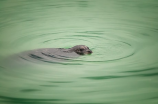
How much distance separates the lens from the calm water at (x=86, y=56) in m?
2.63

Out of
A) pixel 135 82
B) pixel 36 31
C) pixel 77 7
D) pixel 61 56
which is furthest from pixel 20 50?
pixel 77 7

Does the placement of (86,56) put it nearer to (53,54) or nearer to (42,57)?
(53,54)

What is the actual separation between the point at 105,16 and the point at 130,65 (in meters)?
3.12

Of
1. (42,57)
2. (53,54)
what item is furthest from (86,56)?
(42,57)

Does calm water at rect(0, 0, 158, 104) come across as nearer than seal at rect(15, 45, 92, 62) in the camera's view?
Yes

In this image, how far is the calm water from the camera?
2.63 metres

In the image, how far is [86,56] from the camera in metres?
3.57

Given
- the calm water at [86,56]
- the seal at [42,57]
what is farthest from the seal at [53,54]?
the calm water at [86,56]

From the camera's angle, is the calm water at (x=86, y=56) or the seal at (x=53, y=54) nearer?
the calm water at (x=86, y=56)

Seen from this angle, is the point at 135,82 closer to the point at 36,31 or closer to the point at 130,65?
the point at 130,65

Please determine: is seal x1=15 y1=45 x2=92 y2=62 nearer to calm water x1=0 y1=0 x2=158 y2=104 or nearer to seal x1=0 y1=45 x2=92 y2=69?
seal x1=0 y1=45 x2=92 y2=69

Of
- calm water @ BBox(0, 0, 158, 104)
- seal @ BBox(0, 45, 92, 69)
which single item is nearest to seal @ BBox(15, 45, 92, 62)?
seal @ BBox(0, 45, 92, 69)

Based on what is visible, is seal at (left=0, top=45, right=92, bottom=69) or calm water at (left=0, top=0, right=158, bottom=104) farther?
seal at (left=0, top=45, right=92, bottom=69)

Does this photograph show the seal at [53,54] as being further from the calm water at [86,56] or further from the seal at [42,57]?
the calm water at [86,56]
